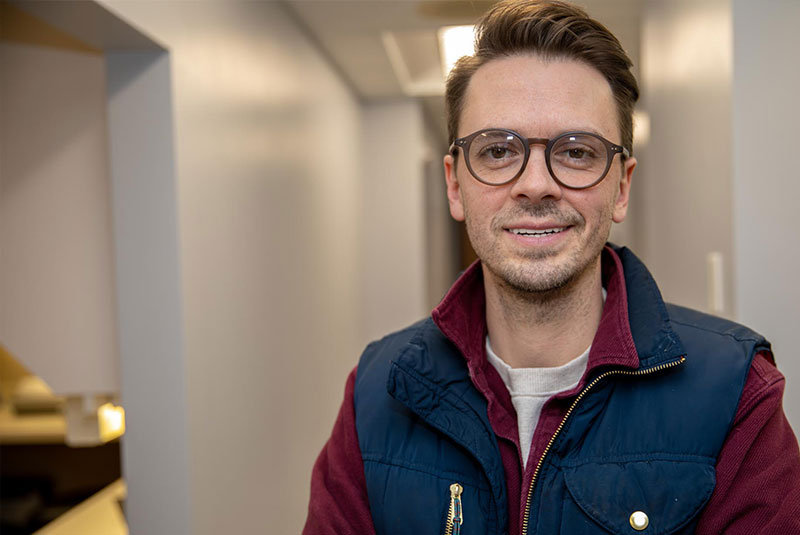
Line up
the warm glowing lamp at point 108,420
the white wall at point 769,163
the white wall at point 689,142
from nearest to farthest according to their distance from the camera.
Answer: the white wall at point 769,163 → the white wall at point 689,142 → the warm glowing lamp at point 108,420

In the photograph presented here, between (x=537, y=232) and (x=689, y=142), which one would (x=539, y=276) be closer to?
(x=537, y=232)

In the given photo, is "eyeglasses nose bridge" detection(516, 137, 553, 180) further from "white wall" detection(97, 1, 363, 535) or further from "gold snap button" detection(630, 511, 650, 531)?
"white wall" detection(97, 1, 363, 535)

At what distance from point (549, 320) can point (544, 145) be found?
300 millimetres

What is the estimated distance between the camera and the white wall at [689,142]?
6.11 ft

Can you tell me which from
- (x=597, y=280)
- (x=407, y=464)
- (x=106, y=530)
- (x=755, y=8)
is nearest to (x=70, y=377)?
(x=106, y=530)

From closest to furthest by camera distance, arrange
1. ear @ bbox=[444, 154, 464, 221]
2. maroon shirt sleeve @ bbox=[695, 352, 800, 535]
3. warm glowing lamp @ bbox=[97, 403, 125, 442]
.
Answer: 1. maroon shirt sleeve @ bbox=[695, 352, 800, 535]
2. ear @ bbox=[444, 154, 464, 221]
3. warm glowing lamp @ bbox=[97, 403, 125, 442]

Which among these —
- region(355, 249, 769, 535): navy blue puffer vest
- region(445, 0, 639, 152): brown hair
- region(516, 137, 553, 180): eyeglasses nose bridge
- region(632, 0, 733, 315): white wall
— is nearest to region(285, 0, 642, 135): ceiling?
region(632, 0, 733, 315): white wall

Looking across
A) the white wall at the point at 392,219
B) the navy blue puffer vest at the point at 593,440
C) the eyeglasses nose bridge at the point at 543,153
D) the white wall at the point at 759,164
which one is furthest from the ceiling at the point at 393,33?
the navy blue puffer vest at the point at 593,440

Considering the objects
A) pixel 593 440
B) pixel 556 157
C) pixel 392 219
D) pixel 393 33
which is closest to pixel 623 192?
pixel 556 157

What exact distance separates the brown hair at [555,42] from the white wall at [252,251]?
0.91m

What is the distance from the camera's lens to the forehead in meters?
1.19

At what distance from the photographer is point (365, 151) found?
17.7ft

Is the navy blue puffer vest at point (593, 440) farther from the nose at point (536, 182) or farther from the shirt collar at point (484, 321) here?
the nose at point (536, 182)

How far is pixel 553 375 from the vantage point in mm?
1259
